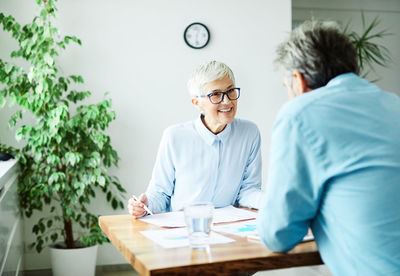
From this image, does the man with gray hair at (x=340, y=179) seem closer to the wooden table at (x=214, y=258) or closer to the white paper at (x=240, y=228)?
the wooden table at (x=214, y=258)

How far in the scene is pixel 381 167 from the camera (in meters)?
1.20

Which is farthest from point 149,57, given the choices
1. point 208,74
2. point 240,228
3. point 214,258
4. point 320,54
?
point 214,258

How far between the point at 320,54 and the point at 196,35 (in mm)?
2635

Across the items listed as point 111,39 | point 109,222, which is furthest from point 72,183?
point 109,222

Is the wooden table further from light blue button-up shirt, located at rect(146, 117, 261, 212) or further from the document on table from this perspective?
light blue button-up shirt, located at rect(146, 117, 261, 212)

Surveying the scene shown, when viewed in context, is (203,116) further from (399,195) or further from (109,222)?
(399,195)

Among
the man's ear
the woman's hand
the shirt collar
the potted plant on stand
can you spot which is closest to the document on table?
the woman's hand

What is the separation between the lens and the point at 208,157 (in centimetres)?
220

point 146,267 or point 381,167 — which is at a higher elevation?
point 381,167

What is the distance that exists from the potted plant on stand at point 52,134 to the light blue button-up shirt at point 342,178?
2203 millimetres

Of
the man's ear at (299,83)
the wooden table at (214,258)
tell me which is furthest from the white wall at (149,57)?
the man's ear at (299,83)

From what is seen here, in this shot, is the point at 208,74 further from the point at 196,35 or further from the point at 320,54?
the point at 196,35

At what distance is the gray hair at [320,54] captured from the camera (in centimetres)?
133

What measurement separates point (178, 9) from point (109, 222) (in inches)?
97.9
